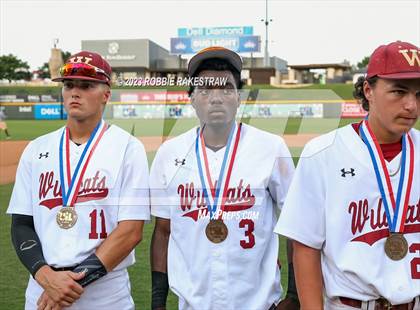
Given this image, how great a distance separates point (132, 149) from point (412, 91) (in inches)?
56.9

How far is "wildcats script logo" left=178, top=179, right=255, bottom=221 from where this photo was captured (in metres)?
2.71

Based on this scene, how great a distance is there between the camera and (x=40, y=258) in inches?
108

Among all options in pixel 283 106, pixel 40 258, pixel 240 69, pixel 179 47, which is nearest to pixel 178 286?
pixel 40 258

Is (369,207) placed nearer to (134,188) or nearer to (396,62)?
(396,62)

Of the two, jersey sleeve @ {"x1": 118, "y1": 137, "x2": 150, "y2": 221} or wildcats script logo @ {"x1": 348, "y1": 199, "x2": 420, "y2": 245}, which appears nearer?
wildcats script logo @ {"x1": 348, "y1": 199, "x2": 420, "y2": 245}

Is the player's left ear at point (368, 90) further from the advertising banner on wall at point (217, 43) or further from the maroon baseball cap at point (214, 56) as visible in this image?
the advertising banner on wall at point (217, 43)

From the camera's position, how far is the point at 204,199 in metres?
2.78

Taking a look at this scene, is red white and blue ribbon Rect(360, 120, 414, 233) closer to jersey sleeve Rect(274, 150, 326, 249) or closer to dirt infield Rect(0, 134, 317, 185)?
jersey sleeve Rect(274, 150, 326, 249)

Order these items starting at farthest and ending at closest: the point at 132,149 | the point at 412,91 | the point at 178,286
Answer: the point at 132,149 < the point at 178,286 < the point at 412,91

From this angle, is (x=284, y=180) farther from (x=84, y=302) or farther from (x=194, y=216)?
(x=84, y=302)

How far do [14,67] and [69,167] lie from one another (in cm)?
5829

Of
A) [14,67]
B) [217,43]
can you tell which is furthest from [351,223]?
[14,67]

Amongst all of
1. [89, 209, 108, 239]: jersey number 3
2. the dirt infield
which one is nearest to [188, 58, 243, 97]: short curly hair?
[89, 209, 108, 239]: jersey number 3

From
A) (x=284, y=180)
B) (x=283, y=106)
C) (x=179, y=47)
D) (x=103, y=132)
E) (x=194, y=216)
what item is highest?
(x=179, y=47)
